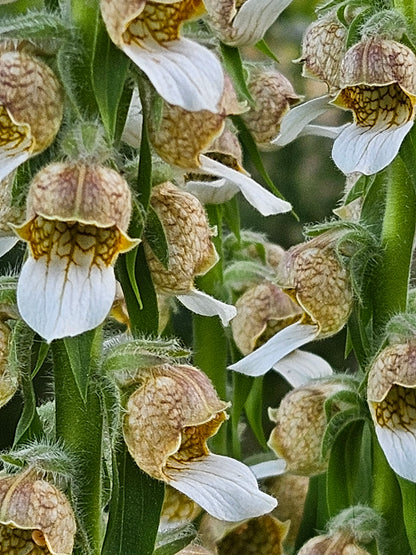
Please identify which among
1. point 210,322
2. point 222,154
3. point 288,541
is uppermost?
point 222,154

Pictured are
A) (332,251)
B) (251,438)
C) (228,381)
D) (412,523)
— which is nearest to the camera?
(412,523)

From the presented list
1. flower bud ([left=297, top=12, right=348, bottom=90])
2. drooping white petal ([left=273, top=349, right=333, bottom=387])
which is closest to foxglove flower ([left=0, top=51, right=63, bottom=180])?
flower bud ([left=297, top=12, right=348, bottom=90])

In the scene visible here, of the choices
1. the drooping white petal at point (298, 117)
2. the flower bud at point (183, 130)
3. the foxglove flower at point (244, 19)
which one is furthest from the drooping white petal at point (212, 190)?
the flower bud at point (183, 130)

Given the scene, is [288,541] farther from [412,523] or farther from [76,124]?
[76,124]

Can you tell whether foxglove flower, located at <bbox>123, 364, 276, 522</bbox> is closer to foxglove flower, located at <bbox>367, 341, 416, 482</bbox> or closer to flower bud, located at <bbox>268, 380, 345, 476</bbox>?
foxglove flower, located at <bbox>367, 341, 416, 482</bbox>

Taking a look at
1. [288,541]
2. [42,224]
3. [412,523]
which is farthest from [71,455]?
[288,541]

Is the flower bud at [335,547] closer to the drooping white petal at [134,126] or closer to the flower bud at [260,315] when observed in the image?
Result: the flower bud at [260,315]
